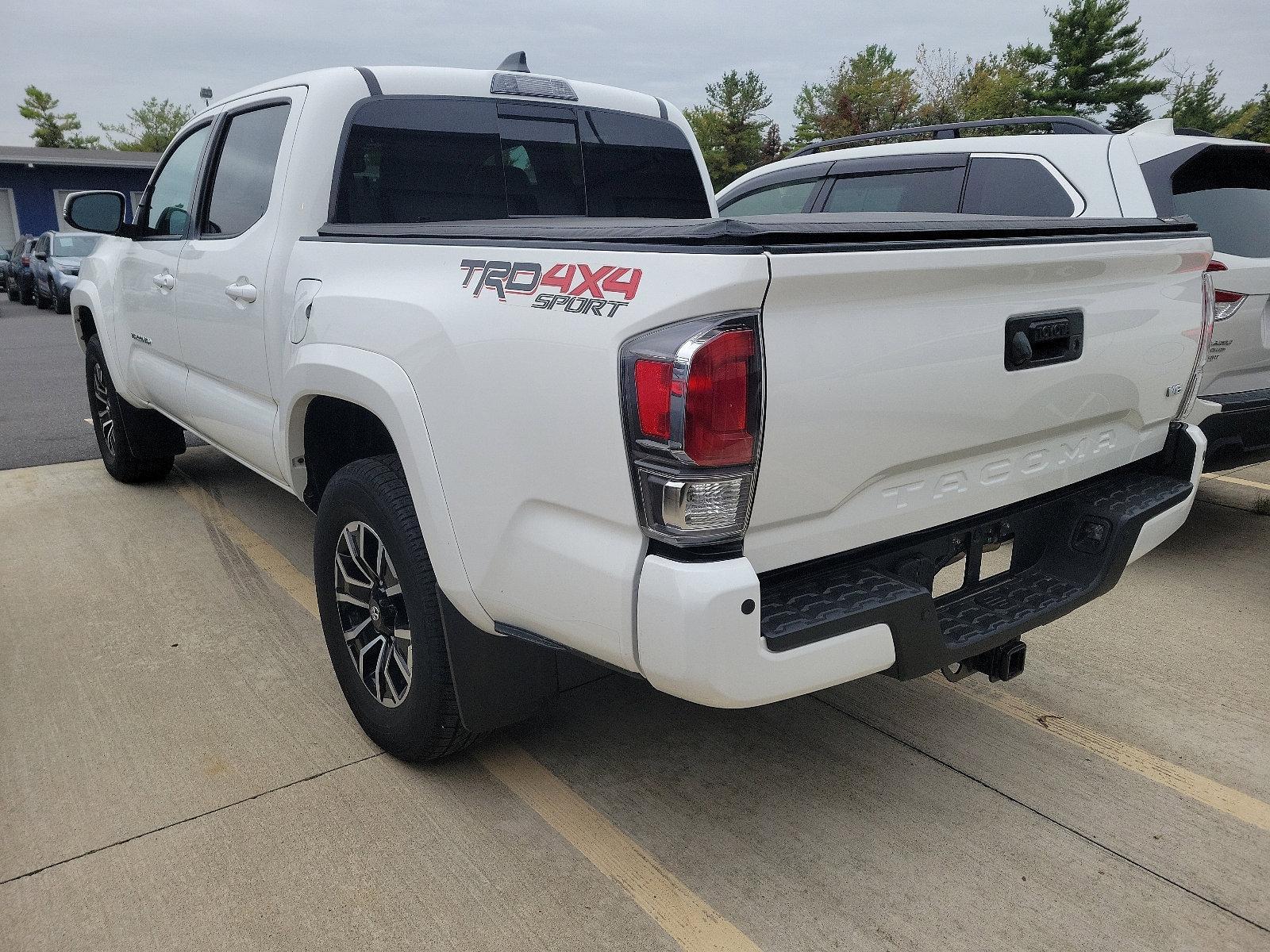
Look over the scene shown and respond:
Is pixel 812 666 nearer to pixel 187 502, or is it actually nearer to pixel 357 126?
pixel 357 126

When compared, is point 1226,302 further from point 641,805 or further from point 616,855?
point 616,855

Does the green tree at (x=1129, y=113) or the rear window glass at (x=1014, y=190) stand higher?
the green tree at (x=1129, y=113)

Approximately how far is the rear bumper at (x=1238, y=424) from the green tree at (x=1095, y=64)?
126 feet

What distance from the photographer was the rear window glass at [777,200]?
576 centimetres

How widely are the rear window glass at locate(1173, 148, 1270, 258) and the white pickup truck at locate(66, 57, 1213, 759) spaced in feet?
6.06

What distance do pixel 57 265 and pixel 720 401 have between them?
22183 millimetres

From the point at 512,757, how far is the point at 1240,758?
7.22 ft

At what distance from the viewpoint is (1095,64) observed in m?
38.2

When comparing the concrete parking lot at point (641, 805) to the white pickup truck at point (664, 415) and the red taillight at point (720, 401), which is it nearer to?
the white pickup truck at point (664, 415)

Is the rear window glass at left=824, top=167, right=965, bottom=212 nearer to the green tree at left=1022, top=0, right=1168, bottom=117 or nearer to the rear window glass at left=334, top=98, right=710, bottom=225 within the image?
the rear window glass at left=334, top=98, right=710, bottom=225

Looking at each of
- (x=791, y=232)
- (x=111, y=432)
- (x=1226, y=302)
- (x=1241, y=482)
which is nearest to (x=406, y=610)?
(x=791, y=232)

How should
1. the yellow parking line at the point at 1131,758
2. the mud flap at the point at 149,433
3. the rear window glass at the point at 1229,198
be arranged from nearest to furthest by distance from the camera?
the yellow parking line at the point at 1131,758
the rear window glass at the point at 1229,198
the mud flap at the point at 149,433

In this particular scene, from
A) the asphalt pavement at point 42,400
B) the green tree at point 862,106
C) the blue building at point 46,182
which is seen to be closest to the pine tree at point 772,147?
the green tree at point 862,106

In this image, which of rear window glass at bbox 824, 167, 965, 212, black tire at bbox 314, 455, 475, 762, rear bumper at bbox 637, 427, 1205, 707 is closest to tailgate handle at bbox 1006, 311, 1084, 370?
rear bumper at bbox 637, 427, 1205, 707
